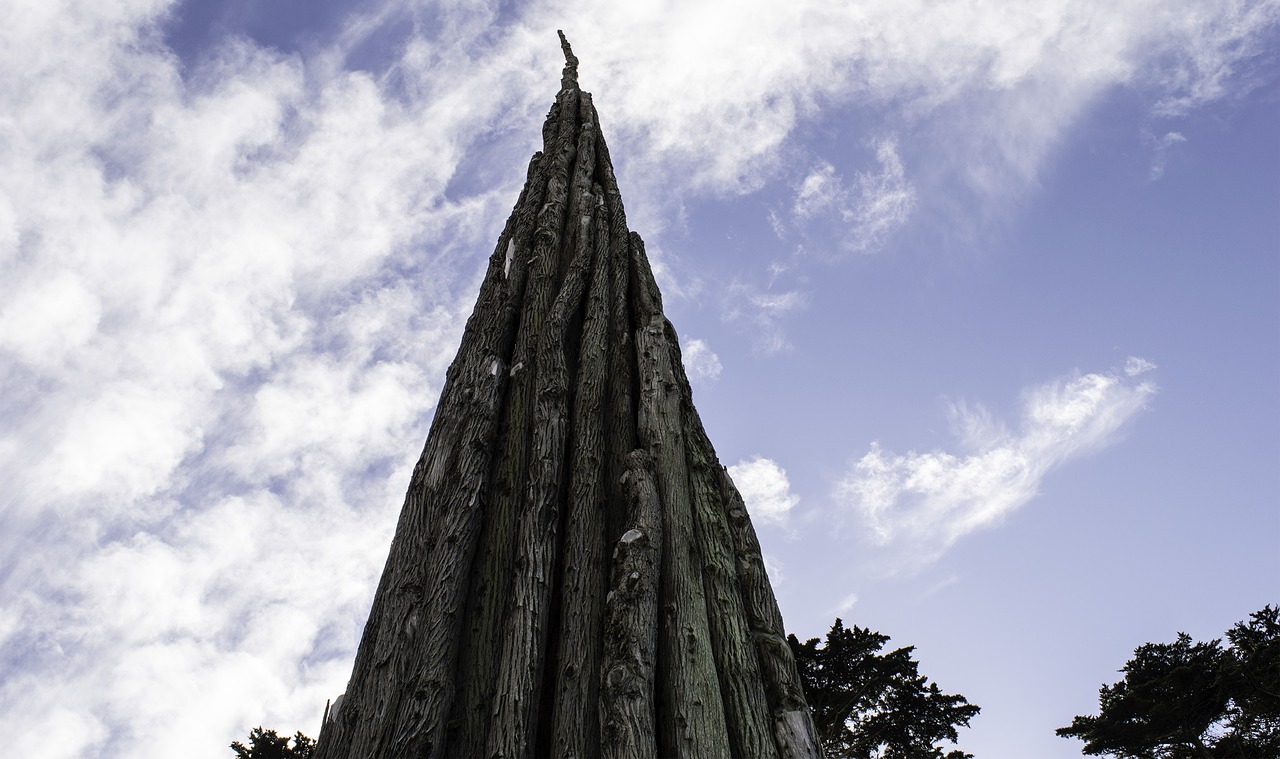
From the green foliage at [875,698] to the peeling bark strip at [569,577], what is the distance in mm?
5075

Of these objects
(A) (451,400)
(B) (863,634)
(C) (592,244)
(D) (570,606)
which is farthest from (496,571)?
(B) (863,634)

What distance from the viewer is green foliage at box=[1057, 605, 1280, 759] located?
10547 mm

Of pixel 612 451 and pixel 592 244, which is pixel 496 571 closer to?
pixel 612 451

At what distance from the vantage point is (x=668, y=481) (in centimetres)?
394

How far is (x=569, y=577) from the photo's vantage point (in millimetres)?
3463

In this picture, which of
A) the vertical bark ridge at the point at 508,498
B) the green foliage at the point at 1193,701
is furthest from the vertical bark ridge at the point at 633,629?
the green foliage at the point at 1193,701

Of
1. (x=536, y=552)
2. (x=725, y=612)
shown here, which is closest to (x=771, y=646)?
(x=725, y=612)

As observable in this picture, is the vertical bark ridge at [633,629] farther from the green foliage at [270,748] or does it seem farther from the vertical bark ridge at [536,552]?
the green foliage at [270,748]

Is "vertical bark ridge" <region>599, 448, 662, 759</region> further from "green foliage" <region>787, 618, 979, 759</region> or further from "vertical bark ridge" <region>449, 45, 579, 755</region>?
"green foliage" <region>787, 618, 979, 759</region>

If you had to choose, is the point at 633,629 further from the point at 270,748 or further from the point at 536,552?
the point at 270,748

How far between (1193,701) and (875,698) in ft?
20.9

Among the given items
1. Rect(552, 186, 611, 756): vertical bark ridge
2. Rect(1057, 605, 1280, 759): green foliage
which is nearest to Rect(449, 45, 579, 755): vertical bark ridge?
Rect(552, 186, 611, 756): vertical bark ridge

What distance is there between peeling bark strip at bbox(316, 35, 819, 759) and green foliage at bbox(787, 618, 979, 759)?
5.07 metres

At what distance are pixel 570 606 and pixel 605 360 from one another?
1.80 metres
